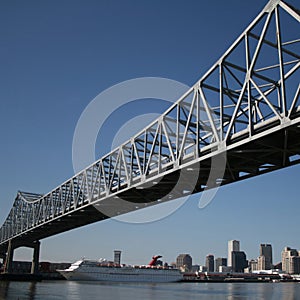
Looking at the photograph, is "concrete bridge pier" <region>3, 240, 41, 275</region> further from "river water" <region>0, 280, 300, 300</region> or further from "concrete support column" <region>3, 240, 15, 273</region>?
"river water" <region>0, 280, 300, 300</region>

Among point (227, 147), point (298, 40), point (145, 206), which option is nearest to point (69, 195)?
point (145, 206)

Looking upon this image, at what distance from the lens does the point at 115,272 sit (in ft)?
445

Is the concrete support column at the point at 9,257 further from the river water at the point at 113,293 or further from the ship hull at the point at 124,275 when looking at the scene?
the river water at the point at 113,293

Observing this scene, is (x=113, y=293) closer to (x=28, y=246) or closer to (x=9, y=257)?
(x=28, y=246)

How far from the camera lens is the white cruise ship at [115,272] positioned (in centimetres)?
13025

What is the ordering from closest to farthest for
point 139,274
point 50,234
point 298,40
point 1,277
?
point 298,40
point 50,234
point 1,277
point 139,274

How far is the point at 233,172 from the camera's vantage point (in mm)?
33375

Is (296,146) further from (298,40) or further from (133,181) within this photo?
(133,181)

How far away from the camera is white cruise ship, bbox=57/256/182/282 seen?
5128 inches

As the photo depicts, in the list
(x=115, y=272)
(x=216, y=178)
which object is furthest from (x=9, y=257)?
(x=216, y=178)

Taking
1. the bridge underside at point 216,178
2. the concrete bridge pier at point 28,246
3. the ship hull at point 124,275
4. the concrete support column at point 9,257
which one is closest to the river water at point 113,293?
the bridge underside at point 216,178

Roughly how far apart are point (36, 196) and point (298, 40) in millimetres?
111231

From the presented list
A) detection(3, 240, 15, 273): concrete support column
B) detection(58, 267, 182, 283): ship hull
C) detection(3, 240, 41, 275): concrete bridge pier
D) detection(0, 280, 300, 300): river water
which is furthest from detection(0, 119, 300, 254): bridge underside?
detection(58, 267, 182, 283): ship hull

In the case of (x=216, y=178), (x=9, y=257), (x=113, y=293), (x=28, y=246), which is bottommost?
(x=113, y=293)
